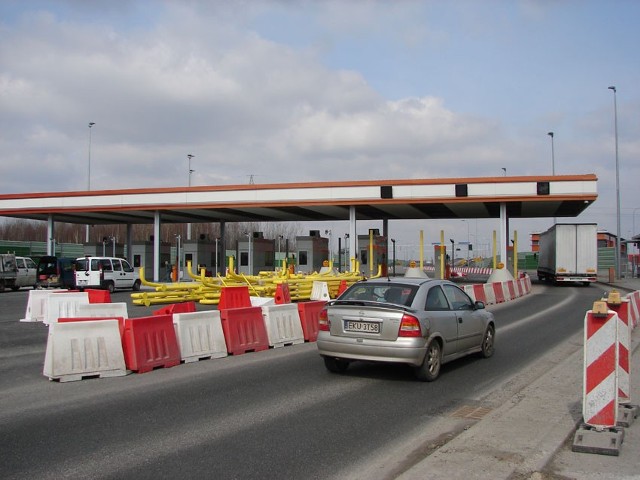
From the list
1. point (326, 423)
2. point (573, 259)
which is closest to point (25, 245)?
point (573, 259)

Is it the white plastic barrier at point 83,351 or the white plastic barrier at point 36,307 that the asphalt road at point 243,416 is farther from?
the white plastic barrier at point 36,307

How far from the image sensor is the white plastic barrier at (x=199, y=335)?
10062mm

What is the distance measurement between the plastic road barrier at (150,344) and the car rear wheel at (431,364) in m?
3.94

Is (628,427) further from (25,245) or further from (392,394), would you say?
(25,245)

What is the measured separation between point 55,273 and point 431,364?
83.5 feet

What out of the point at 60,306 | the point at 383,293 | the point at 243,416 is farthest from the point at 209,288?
the point at 243,416

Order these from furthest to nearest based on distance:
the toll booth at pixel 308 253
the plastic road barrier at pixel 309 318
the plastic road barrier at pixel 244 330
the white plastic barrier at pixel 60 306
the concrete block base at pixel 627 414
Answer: the toll booth at pixel 308 253 < the white plastic barrier at pixel 60 306 < the plastic road barrier at pixel 309 318 < the plastic road barrier at pixel 244 330 < the concrete block base at pixel 627 414

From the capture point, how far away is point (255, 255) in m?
42.5

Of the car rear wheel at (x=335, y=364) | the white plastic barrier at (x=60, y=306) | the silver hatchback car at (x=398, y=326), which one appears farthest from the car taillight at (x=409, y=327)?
the white plastic barrier at (x=60, y=306)

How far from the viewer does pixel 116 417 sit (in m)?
6.64

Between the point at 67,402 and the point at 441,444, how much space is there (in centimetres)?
450

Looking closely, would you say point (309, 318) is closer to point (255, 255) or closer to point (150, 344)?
point (150, 344)

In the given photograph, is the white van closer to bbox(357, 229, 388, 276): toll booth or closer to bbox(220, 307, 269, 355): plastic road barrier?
bbox(357, 229, 388, 276): toll booth

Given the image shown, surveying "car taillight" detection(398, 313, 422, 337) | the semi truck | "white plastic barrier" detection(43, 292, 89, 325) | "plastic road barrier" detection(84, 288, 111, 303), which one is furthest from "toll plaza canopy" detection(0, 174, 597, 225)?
"car taillight" detection(398, 313, 422, 337)
